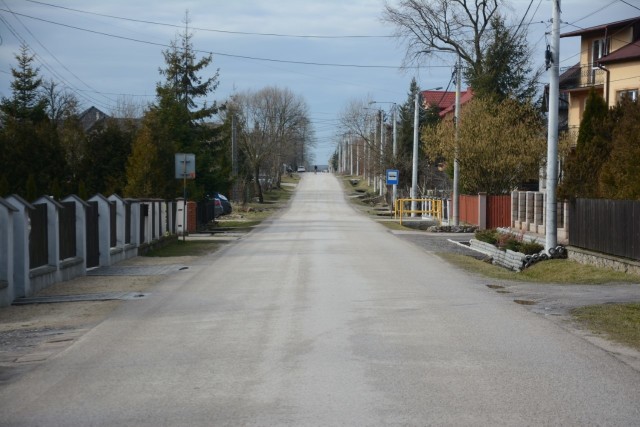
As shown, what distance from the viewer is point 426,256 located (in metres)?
25.6

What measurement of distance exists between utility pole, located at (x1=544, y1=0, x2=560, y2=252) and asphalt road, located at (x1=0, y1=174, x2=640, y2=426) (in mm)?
8560

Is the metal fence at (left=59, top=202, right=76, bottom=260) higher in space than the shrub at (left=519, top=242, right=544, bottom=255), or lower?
higher

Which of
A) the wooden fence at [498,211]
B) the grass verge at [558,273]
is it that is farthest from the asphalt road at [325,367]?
the wooden fence at [498,211]

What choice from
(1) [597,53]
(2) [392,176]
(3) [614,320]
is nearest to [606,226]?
(3) [614,320]

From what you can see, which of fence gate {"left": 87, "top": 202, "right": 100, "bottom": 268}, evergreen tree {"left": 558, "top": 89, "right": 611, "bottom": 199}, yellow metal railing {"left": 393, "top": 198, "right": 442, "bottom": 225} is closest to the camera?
fence gate {"left": 87, "top": 202, "right": 100, "bottom": 268}

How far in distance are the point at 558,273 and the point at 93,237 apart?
1142cm

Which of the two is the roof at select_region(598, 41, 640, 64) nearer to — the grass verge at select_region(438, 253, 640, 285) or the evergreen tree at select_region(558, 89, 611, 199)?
the evergreen tree at select_region(558, 89, 611, 199)

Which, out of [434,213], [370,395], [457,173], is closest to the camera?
[370,395]

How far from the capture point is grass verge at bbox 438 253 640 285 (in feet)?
61.6

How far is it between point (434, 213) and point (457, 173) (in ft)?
40.8

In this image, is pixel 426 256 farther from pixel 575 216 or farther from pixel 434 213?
pixel 434 213

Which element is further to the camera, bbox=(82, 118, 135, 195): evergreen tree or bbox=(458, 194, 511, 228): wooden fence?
bbox=(458, 194, 511, 228): wooden fence

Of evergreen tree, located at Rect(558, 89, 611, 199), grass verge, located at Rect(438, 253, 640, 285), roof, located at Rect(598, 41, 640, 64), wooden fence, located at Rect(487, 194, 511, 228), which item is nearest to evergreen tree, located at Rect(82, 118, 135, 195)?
wooden fence, located at Rect(487, 194, 511, 228)

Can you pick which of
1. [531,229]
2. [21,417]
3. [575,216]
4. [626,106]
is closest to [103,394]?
[21,417]
